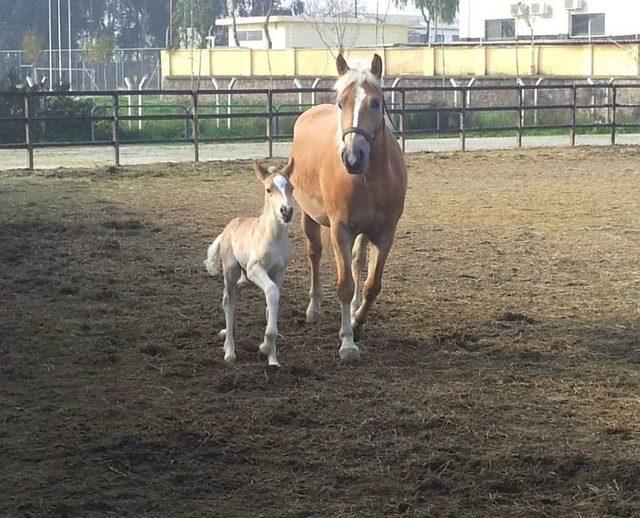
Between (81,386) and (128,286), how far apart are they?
2.77 meters

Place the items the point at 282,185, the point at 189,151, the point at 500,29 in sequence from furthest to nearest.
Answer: the point at 500,29
the point at 189,151
the point at 282,185

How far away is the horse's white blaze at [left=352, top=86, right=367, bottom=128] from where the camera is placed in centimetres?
650

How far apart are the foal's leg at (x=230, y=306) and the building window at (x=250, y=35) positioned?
6197 cm

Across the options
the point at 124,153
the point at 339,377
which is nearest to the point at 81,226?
the point at 339,377

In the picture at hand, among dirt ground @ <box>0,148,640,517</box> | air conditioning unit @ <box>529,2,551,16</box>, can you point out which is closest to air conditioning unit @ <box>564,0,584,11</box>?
air conditioning unit @ <box>529,2,551,16</box>

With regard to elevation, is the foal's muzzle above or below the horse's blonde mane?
below

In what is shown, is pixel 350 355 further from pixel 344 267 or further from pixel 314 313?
pixel 314 313

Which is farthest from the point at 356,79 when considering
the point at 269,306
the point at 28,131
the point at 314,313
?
the point at 28,131

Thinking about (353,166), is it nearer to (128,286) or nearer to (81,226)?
(128,286)

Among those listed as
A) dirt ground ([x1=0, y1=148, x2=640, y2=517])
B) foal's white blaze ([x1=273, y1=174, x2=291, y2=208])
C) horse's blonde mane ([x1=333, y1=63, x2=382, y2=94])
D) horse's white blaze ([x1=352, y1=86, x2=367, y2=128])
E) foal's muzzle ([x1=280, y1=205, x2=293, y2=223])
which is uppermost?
horse's blonde mane ([x1=333, y1=63, x2=382, y2=94])

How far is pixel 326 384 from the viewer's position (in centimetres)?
598

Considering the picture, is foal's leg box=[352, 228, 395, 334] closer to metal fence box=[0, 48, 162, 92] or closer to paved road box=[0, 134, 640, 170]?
paved road box=[0, 134, 640, 170]

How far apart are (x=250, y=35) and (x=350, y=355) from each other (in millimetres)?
64532

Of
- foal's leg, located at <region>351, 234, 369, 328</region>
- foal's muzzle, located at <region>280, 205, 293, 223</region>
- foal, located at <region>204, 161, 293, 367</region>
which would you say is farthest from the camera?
foal's leg, located at <region>351, 234, 369, 328</region>
